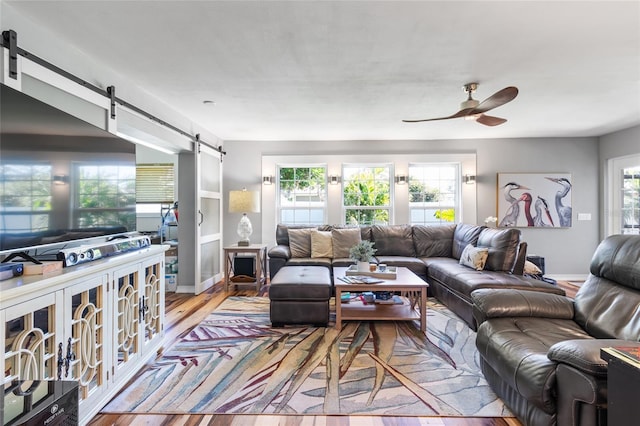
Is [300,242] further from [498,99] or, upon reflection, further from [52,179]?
[52,179]

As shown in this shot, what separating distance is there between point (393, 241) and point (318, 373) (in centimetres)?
309

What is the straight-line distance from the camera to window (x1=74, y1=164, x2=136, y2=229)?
198cm

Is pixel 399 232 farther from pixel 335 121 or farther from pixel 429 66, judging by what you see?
pixel 429 66

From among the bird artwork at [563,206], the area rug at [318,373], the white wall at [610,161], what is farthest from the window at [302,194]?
the white wall at [610,161]

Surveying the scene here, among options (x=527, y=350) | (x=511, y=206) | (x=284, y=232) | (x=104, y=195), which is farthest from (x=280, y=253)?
(x=511, y=206)

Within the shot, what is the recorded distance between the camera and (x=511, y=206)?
550cm

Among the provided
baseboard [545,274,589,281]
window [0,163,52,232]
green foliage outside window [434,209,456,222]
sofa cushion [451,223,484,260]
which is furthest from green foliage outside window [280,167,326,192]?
baseboard [545,274,589,281]

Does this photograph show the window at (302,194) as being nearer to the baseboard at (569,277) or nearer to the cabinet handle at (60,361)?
the baseboard at (569,277)

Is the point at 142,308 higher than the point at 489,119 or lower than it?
lower

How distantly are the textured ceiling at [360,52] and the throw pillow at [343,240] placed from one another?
1.80m

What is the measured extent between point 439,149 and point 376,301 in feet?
10.8

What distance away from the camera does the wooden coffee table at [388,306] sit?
3.08m

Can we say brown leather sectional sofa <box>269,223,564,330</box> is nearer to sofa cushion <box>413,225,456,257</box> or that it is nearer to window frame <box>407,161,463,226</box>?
→ sofa cushion <box>413,225,456,257</box>

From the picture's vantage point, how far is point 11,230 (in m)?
1.51
